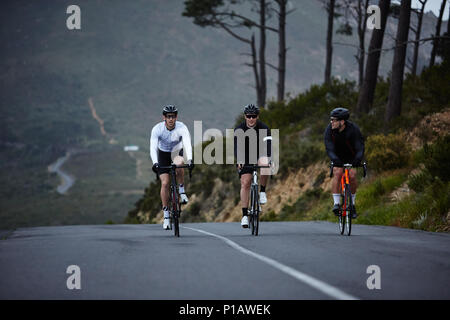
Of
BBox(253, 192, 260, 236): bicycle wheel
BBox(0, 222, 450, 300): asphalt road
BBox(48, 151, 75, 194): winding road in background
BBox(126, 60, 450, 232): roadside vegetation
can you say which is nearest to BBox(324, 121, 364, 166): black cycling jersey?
BBox(0, 222, 450, 300): asphalt road

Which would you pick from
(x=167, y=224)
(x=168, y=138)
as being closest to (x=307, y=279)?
(x=168, y=138)

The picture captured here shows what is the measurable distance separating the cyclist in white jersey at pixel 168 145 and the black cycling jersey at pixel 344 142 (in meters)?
2.80

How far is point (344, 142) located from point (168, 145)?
359 cm

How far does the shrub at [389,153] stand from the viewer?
819 inches

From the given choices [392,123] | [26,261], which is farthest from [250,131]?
[392,123]

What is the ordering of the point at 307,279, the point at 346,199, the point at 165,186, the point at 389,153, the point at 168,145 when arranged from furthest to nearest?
the point at 389,153 < the point at 168,145 < the point at 165,186 < the point at 346,199 < the point at 307,279

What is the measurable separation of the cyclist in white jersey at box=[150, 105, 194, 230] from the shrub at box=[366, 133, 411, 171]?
812cm

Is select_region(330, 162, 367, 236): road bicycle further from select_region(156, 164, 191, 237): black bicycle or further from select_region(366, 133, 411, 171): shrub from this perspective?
select_region(366, 133, 411, 171): shrub

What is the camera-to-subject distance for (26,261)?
32.1ft

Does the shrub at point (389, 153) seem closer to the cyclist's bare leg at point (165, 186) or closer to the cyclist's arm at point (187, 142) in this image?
the cyclist's arm at point (187, 142)

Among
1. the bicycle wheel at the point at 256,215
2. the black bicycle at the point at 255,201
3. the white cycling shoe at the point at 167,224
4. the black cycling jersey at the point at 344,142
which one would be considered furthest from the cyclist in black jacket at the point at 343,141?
the white cycling shoe at the point at 167,224

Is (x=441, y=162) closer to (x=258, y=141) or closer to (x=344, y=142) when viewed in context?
(x=344, y=142)

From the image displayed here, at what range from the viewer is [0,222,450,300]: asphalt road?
7148 millimetres

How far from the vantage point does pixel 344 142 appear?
13.5 metres
